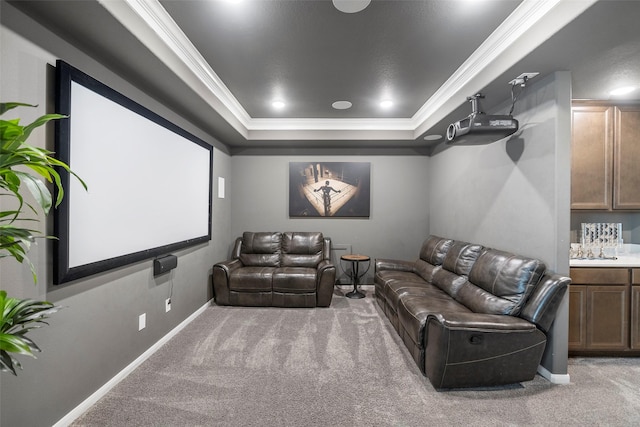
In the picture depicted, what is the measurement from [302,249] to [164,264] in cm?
215

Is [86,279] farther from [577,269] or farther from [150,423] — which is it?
[577,269]

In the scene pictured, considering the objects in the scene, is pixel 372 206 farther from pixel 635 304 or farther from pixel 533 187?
pixel 635 304

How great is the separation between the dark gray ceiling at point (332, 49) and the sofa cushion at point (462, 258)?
60.5 inches

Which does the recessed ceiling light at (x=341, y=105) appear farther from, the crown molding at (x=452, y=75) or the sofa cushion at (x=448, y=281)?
the sofa cushion at (x=448, y=281)

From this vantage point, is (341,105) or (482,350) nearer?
(482,350)

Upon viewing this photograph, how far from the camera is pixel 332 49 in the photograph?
2354mm

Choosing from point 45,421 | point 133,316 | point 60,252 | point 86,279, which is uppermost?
point 60,252

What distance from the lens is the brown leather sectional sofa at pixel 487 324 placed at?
1.97 m

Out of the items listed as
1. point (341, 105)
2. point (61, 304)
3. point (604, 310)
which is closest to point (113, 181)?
point (61, 304)

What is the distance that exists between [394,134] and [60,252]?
4059mm

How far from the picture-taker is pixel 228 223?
4684 mm

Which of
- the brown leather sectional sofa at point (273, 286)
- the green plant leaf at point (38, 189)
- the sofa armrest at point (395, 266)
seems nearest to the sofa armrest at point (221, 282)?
the brown leather sectional sofa at point (273, 286)

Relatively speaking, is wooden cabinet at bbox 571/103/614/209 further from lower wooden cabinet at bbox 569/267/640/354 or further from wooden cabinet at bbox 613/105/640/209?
lower wooden cabinet at bbox 569/267/640/354

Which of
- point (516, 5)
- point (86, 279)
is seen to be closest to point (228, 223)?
point (86, 279)
